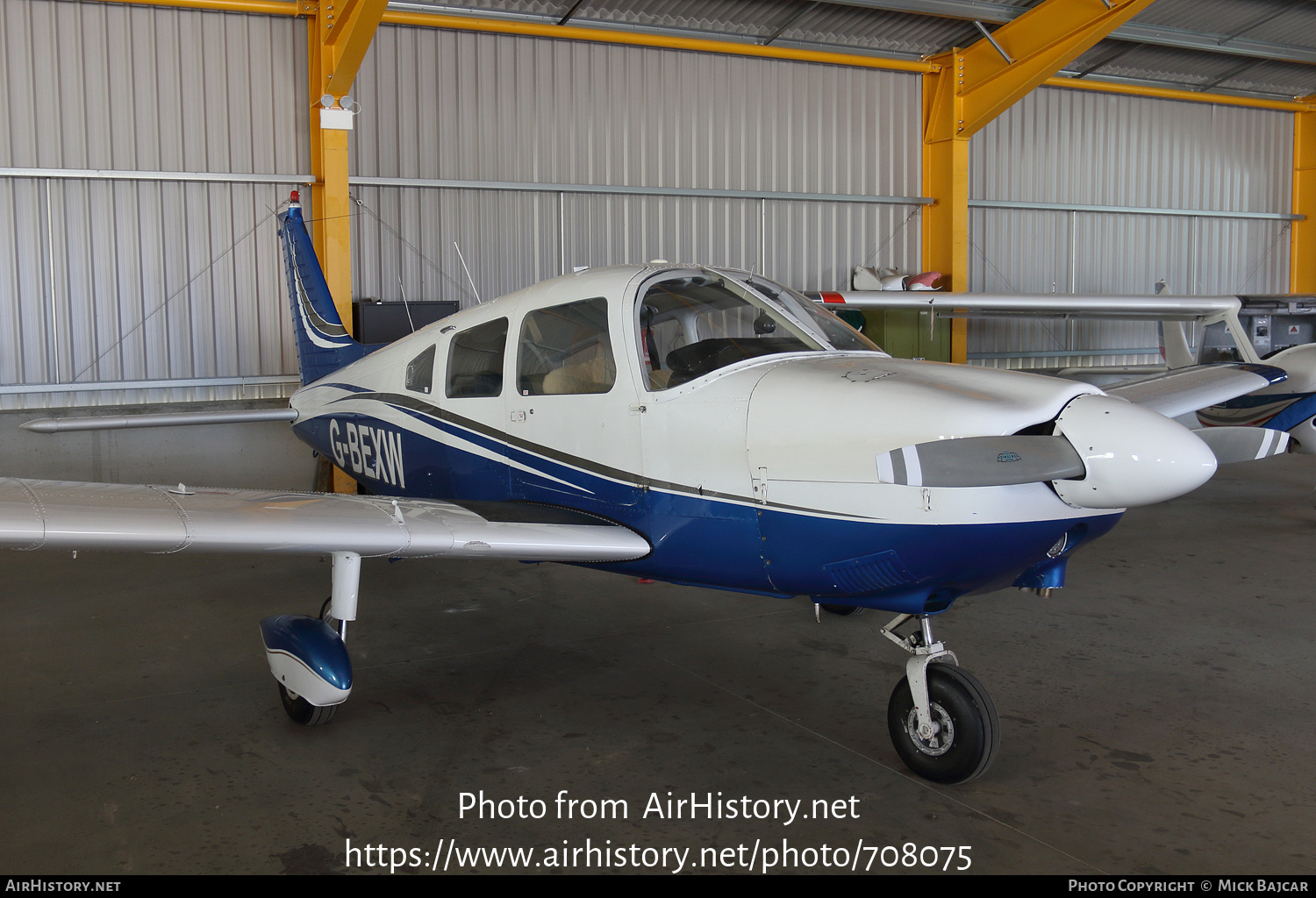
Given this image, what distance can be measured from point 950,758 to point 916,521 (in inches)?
33.5

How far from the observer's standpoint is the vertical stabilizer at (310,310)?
6.17 metres

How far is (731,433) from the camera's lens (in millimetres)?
3158

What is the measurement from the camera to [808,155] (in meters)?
11.2

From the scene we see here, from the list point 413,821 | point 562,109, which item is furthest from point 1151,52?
point 413,821

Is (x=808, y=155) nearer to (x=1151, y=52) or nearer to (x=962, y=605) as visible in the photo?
(x=1151, y=52)

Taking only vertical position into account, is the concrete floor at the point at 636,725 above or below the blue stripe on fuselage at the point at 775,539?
below

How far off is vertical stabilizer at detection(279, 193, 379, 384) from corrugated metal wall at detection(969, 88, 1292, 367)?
8.49 m

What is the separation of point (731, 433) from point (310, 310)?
13.8 ft

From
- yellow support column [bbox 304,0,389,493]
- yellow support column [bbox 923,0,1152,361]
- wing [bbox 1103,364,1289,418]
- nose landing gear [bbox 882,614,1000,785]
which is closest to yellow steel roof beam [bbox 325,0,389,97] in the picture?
yellow support column [bbox 304,0,389,493]

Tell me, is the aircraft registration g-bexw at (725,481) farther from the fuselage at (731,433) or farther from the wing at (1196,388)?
the wing at (1196,388)

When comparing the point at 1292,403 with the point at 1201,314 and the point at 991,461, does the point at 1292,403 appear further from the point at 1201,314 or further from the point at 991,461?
the point at 991,461

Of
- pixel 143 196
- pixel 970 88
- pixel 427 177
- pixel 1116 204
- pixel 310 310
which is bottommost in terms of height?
pixel 310 310

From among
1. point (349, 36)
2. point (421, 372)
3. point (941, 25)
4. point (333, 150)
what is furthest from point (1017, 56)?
point (421, 372)

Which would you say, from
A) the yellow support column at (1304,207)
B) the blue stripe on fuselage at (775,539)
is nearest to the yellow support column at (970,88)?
the yellow support column at (1304,207)
